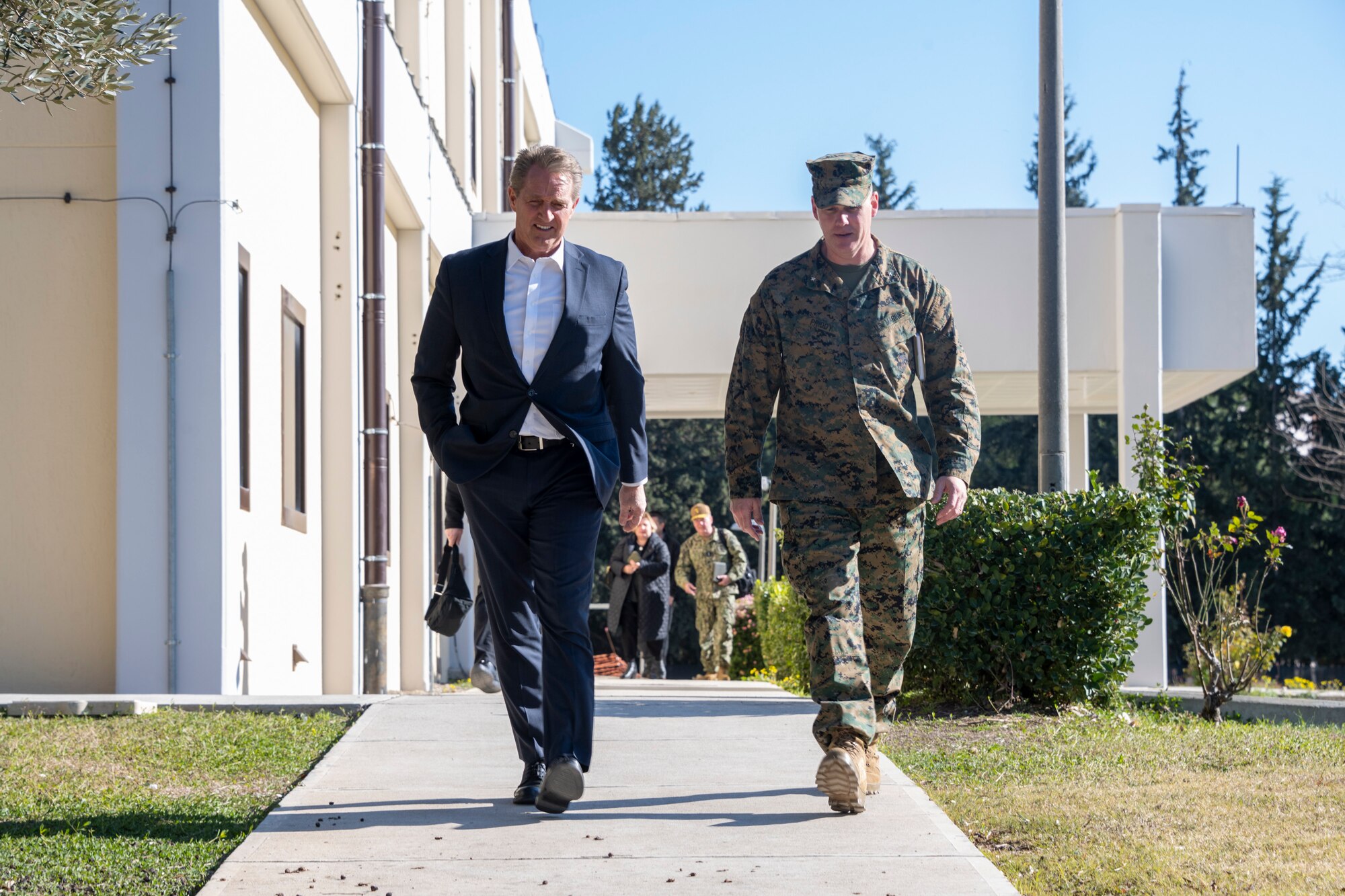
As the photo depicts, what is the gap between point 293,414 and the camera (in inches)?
496

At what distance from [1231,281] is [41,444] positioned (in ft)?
40.4

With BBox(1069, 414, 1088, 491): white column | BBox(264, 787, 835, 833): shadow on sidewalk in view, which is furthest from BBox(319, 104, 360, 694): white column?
BBox(1069, 414, 1088, 491): white column

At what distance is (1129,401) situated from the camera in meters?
16.4

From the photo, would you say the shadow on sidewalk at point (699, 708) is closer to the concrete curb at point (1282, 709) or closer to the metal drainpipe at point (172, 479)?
the metal drainpipe at point (172, 479)

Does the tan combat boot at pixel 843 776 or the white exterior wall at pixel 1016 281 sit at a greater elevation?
the white exterior wall at pixel 1016 281

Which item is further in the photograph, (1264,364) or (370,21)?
(1264,364)

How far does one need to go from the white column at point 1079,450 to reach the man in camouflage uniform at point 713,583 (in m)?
4.71

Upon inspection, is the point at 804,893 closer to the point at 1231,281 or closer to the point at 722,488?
the point at 1231,281

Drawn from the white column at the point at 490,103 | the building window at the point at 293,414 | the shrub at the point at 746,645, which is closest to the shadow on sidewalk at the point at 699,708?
the building window at the point at 293,414

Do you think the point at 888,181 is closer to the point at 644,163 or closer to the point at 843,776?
the point at 644,163

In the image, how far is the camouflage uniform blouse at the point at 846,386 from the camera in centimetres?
511

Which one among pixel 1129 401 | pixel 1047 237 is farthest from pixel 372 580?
pixel 1129 401

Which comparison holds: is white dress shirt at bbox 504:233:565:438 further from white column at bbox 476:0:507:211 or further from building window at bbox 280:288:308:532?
white column at bbox 476:0:507:211

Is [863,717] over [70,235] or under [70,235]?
under
